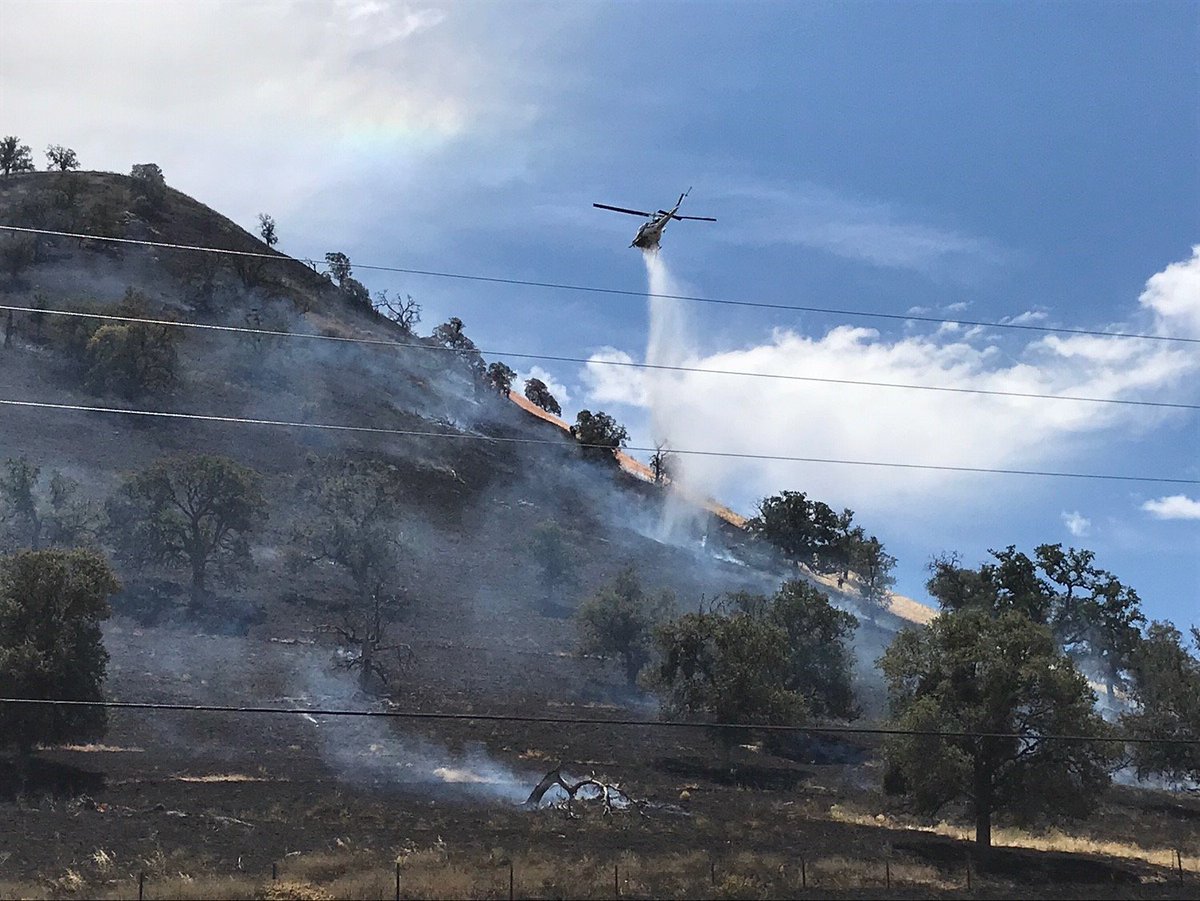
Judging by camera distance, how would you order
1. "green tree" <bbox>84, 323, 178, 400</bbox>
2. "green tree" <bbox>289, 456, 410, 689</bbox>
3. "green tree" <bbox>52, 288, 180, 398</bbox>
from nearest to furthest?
"green tree" <bbox>289, 456, 410, 689</bbox> < "green tree" <bbox>84, 323, 178, 400</bbox> < "green tree" <bbox>52, 288, 180, 398</bbox>

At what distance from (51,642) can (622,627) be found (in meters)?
55.3

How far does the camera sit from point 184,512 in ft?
323

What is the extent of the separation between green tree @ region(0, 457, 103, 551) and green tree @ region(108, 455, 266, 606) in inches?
122

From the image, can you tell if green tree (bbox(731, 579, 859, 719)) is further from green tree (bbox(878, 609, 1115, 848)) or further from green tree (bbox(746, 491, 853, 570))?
green tree (bbox(746, 491, 853, 570))

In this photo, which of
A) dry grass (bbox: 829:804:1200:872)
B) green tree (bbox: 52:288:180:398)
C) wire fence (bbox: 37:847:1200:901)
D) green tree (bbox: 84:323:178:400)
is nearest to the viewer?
wire fence (bbox: 37:847:1200:901)

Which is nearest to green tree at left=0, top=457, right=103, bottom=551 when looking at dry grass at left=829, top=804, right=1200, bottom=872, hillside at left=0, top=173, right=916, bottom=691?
hillside at left=0, top=173, right=916, bottom=691

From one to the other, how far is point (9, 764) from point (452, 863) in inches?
1072

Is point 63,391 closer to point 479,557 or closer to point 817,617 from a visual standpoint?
point 479,557

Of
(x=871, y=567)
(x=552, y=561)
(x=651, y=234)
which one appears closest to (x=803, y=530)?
(x=871, y=567)

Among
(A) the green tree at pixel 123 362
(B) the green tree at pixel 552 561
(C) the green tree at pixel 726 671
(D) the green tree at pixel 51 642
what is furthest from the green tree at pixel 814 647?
(A) the green tree at pixel 123 362

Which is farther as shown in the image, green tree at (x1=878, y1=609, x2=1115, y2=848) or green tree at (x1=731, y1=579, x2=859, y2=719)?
green tree at (x1=731, y1=579, x2=859, y2=719)

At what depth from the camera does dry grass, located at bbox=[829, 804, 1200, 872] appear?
45266 mm

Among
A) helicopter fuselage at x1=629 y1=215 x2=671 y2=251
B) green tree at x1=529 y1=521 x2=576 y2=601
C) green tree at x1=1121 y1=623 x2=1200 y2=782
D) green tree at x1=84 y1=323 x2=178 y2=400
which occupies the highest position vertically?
green tree at x1=84 y1=323 x2=178 y2=400

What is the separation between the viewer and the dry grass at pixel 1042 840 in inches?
1782
